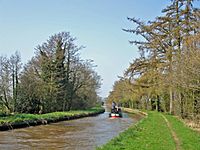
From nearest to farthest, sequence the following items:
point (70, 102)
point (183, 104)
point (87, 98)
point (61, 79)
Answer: point (183, 104)
point (61, 79)
point (70, 102)
point (87, 98)

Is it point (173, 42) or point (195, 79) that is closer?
point (195, 79)

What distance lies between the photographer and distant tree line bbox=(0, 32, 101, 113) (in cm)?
3997

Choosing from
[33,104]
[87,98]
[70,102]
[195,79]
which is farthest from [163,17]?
[87,98]

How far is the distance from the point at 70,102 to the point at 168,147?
43.2m

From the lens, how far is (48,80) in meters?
46.1

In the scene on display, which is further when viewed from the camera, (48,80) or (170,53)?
(48,80)

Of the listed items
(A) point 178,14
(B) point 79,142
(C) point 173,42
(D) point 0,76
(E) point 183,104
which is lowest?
(B) point 79,142

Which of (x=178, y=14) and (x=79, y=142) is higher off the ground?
(x=178, y=14)

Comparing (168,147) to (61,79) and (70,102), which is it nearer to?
(61,79)

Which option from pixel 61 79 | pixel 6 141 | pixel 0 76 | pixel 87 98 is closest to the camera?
pixel 6 141

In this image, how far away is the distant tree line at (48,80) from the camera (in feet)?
131

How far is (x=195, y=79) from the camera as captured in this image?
1944cm

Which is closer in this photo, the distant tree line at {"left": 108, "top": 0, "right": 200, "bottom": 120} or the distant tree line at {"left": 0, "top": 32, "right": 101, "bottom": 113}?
the distant tree line at {"left": 108, "top": 0, "right": 200, "bottom": 120}

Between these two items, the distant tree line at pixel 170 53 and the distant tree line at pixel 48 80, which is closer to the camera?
the distant tree line at pixel 170 53
